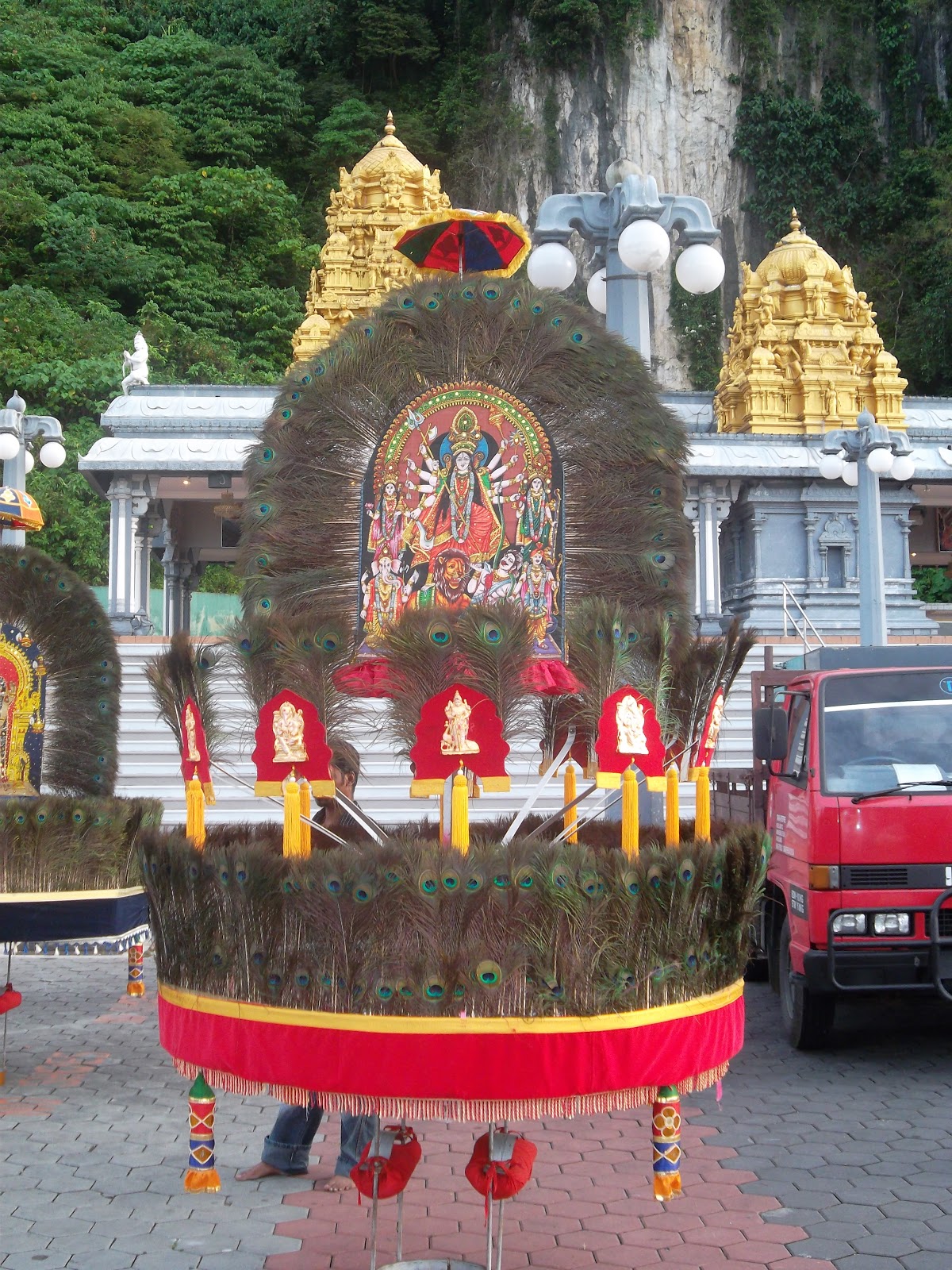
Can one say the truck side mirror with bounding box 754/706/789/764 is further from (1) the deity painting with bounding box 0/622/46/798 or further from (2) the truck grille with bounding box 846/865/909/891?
(1) the deity painting with bounding box 0/622/46/798

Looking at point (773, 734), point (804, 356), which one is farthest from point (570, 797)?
point (804, 356)

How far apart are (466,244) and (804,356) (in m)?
25.0

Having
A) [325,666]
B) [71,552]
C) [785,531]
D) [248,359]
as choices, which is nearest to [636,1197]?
[325,666]

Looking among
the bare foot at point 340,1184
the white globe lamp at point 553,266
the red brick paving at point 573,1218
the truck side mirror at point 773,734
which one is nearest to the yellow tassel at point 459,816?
the red brick paving at point 573,1218

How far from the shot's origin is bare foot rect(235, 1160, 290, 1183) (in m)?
5.09

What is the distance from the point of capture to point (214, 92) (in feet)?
144

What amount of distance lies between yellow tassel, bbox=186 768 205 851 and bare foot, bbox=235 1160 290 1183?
1747 mm

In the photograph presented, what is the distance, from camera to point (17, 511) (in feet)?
36.9

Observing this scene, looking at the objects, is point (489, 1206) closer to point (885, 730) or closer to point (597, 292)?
point (885, 730)

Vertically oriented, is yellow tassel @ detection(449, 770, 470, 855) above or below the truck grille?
above

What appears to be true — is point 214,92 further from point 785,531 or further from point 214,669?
point 214,669

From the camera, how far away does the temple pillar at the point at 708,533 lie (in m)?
24.8

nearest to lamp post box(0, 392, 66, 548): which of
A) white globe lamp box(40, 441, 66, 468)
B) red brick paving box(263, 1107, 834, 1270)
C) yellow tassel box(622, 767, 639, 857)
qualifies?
white globe lamp box(40, 441, 66, 468)

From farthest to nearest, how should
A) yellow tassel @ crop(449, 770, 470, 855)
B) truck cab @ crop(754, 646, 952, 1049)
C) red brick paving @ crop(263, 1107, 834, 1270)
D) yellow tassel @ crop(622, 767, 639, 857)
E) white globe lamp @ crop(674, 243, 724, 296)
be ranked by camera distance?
white globe lamp @ crop(674, 243, 724, 296), truck cab @ crop(754, 646, 952, 1049), red brick paving @ crop(263, 1107, 834, 1270), yellow tassel @ crop(622, 767, 639, 857), yellow tassel @ crop(449, 770, 470, 855)
